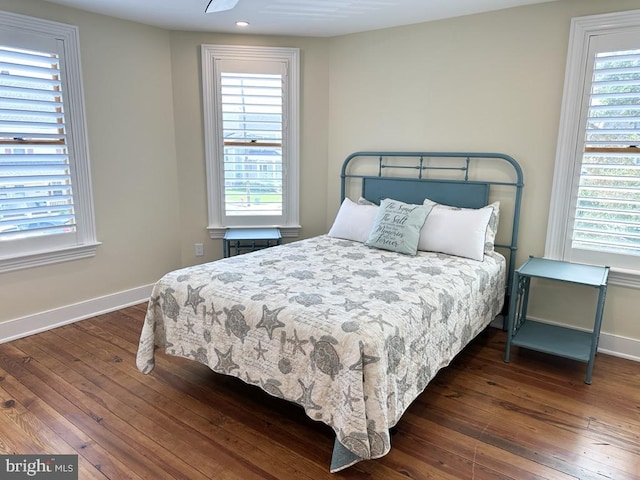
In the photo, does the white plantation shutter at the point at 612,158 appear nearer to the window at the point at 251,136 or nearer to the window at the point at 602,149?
the window at the point at 602,149

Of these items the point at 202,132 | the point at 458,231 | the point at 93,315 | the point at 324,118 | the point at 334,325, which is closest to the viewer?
the point at 334,325

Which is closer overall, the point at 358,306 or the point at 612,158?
→ the point at 358,306

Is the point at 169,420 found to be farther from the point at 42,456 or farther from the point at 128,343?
the point at 128,343

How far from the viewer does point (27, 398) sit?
2455 millimetres

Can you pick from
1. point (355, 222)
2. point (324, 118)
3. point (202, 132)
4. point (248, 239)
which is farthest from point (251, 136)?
point (355, 222)

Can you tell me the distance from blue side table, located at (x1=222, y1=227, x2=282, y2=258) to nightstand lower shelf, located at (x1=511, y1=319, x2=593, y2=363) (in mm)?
2198

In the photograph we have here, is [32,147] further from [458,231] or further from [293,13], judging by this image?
[458,231]

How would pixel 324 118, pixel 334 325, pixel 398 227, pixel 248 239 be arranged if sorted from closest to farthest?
1. pixel 334 325
2. pixel 398 227
3. pixel 248 239
4. pixel 324 118

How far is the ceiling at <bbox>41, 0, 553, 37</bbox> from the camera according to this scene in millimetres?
3139

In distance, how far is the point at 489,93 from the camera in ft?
11.1

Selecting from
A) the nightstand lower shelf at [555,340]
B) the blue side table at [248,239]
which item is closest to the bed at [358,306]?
the nightstand lower shelf at [555,340]

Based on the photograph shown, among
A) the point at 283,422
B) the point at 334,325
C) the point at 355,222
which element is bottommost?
the point at 283,422

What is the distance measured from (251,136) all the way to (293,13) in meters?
1.21

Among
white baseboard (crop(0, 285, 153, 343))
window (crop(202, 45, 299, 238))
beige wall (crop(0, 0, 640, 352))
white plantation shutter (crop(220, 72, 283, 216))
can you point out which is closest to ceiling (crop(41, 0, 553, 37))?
beige wall (crop(0, 0, 640, 352))
